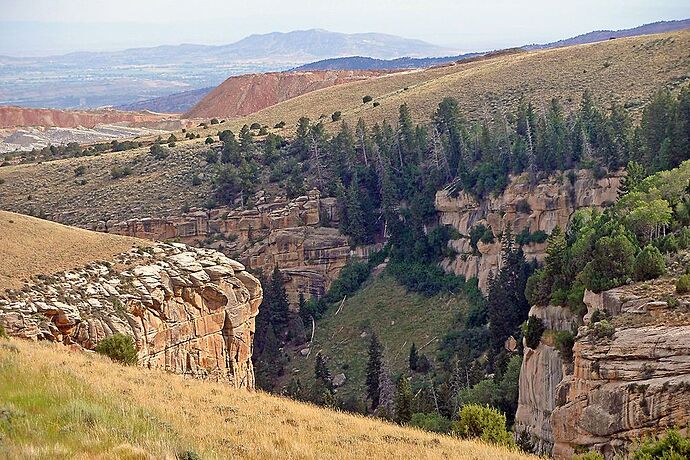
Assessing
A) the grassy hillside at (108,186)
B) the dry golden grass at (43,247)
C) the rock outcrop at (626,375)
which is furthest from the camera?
the grassy hillside at (108,186)

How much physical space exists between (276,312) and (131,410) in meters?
42.9

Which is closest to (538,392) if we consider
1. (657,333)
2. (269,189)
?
(657,333)

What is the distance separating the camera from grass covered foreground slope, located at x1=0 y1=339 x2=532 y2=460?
1180 centimetres

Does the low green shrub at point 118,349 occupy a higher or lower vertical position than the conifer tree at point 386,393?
higher

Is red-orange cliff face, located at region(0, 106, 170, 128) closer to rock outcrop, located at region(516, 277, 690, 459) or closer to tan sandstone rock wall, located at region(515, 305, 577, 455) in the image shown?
tan sandstone rock wall, located at region(515, 305, 577, 455)

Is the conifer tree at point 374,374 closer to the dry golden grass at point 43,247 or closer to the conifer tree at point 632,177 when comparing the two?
the conifer tree at point 632,177

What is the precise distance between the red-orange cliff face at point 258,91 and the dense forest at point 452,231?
221ft

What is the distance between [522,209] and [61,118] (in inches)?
4176

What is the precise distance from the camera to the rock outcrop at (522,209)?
50500 mm

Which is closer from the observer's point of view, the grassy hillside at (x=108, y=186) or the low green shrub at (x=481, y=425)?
the low green shrub at (x=481, y=425)

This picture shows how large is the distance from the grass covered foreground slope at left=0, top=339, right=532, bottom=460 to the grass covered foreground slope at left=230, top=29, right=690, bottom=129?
49.7 metres

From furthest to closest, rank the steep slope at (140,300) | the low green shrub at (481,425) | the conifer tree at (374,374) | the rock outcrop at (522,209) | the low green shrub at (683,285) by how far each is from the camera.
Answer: the rock outcrop at (522,209) < the conifer tree at (374,374) < the steep slope at (140,300) < the low green shrub at (683,285) < the low green shrub at (481,425)

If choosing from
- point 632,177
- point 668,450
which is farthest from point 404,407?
point 668,450

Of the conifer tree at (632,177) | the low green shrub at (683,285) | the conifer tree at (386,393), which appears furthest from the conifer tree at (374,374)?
the low green shrub at (683,285)
